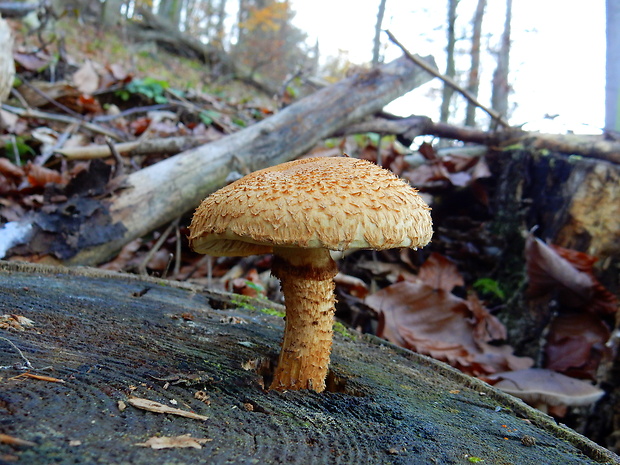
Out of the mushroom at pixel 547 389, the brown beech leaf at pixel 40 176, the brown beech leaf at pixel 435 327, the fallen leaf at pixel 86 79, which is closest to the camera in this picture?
the mushroom at pixel 547 389

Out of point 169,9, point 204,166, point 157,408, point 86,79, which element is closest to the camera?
point 157,408

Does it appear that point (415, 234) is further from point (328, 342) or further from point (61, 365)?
point (61, 365)

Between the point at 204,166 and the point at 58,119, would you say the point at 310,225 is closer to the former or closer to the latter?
the point at 204,166

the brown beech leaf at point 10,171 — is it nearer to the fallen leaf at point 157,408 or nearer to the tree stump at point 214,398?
the tree stump at point 214,398

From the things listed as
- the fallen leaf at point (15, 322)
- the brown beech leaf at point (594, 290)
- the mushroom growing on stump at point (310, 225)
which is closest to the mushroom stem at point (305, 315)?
the mushroom growing on stump at point (310, 225)

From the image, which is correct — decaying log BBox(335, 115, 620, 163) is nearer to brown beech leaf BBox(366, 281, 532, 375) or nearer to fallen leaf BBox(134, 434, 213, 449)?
brown beech leaf BBox(366, 281, 532, 375)

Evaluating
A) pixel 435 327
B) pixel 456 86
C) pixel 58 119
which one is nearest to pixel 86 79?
pixel 58 119

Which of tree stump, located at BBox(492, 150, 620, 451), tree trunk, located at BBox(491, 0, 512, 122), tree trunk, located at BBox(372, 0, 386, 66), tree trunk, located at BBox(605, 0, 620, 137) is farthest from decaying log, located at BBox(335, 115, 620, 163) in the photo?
tree trunk, located at BBox(372, 0, 386, 66)
